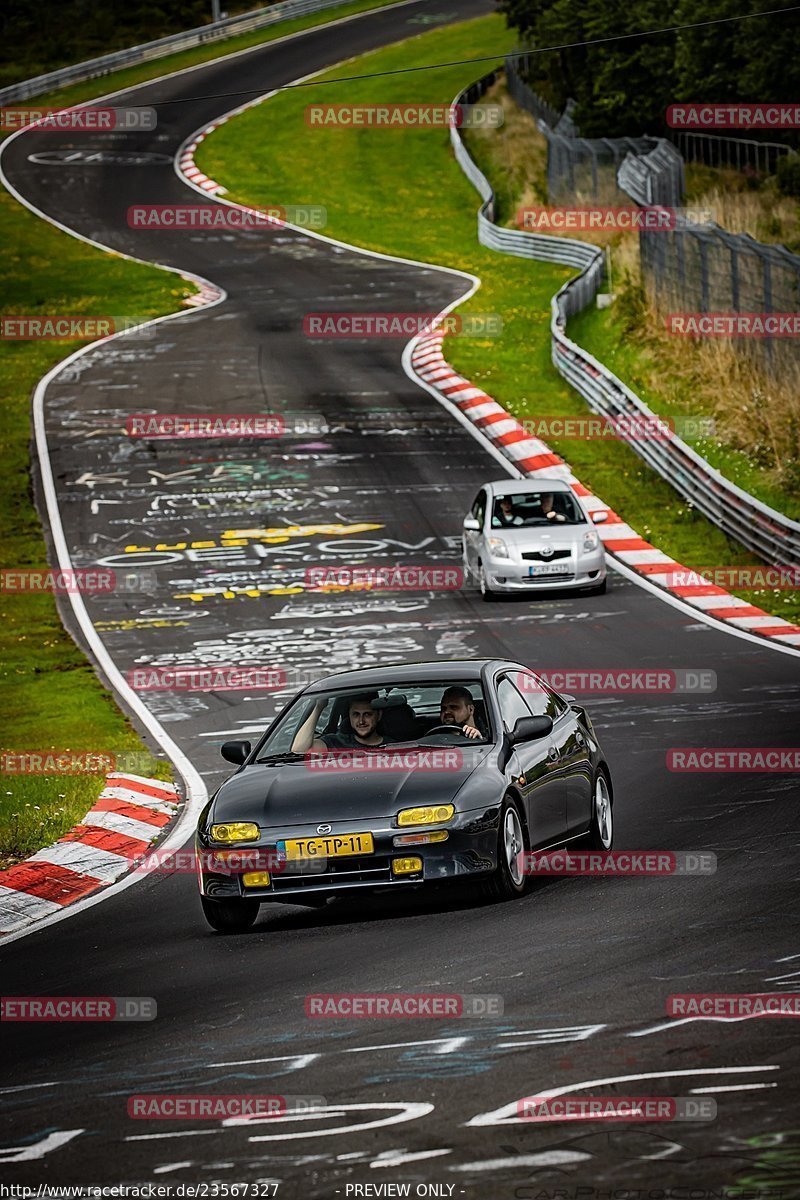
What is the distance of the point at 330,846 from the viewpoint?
10.1 m

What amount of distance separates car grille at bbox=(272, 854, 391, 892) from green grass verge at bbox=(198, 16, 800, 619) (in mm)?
13417

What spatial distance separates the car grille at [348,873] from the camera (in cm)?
1012

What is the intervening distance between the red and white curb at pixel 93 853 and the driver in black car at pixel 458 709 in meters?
2.67

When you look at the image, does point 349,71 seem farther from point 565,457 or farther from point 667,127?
point 565,457

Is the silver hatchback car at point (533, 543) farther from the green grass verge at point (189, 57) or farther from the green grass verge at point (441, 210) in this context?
the green grass verge at point (189, 57)

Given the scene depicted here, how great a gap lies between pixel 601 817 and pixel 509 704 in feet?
3.34

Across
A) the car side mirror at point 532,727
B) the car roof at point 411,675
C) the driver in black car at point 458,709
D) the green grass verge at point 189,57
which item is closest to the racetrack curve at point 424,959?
the car side mirror at point 532,727

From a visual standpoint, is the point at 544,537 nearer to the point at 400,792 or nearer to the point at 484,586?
the point at 484,586

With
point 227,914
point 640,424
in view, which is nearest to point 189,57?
point 640,424

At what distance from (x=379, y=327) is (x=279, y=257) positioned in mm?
10045

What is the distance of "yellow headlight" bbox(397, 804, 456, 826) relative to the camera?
10164 millimetres

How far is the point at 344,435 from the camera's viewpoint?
35281 millimetres

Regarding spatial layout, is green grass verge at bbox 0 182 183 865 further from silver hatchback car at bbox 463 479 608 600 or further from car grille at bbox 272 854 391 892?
silver hatchback car at bbox 463 479 608 600

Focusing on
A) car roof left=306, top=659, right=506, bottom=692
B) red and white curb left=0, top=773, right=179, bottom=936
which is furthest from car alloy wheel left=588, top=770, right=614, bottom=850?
red and white curb left=0, top=773, right=179, bottom=936
